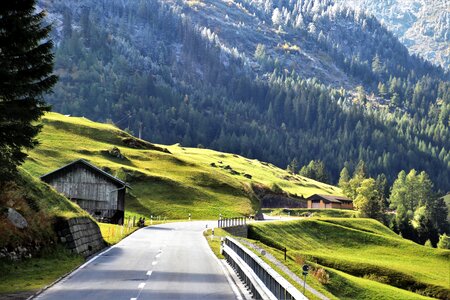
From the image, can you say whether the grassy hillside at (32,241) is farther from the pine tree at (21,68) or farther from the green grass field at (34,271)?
the pine tree at (21,68)

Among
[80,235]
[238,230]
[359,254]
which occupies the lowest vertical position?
[359,254]

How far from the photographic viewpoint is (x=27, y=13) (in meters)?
30.2

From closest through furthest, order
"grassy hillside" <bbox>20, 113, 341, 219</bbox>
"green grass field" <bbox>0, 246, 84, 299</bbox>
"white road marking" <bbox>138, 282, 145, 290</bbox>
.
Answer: "green grass field" <bbox>0, 246, 84, 299</bbox>
"white road marking" <bbox>138, 282, 145, 290</bbox>
"grassy hillside" <bbox>20, 113, 341, 219</bbox>

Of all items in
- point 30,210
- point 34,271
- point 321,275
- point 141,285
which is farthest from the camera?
point 321,275

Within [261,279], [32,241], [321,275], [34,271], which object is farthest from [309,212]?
[261,279]

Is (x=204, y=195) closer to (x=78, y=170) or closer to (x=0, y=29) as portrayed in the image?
(x=78, y=170)

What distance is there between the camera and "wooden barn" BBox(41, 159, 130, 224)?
271 feet

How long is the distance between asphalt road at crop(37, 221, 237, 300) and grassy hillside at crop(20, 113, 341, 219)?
5509 cm

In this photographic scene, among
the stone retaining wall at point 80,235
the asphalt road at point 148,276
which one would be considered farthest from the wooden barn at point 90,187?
the stone retaining wall at point 80,235

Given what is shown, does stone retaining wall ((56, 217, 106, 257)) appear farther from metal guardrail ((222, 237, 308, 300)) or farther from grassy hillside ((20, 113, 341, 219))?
grassy hillside ((20, 113, 341, 219))

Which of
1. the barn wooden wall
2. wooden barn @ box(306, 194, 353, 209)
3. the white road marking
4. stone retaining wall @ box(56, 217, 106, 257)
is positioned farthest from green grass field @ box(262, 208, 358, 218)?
the white road marking

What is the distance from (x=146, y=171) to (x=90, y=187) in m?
36.3

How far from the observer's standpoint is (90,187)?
83.3m

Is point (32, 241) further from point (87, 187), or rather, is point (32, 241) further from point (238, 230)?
point (87, 187)
